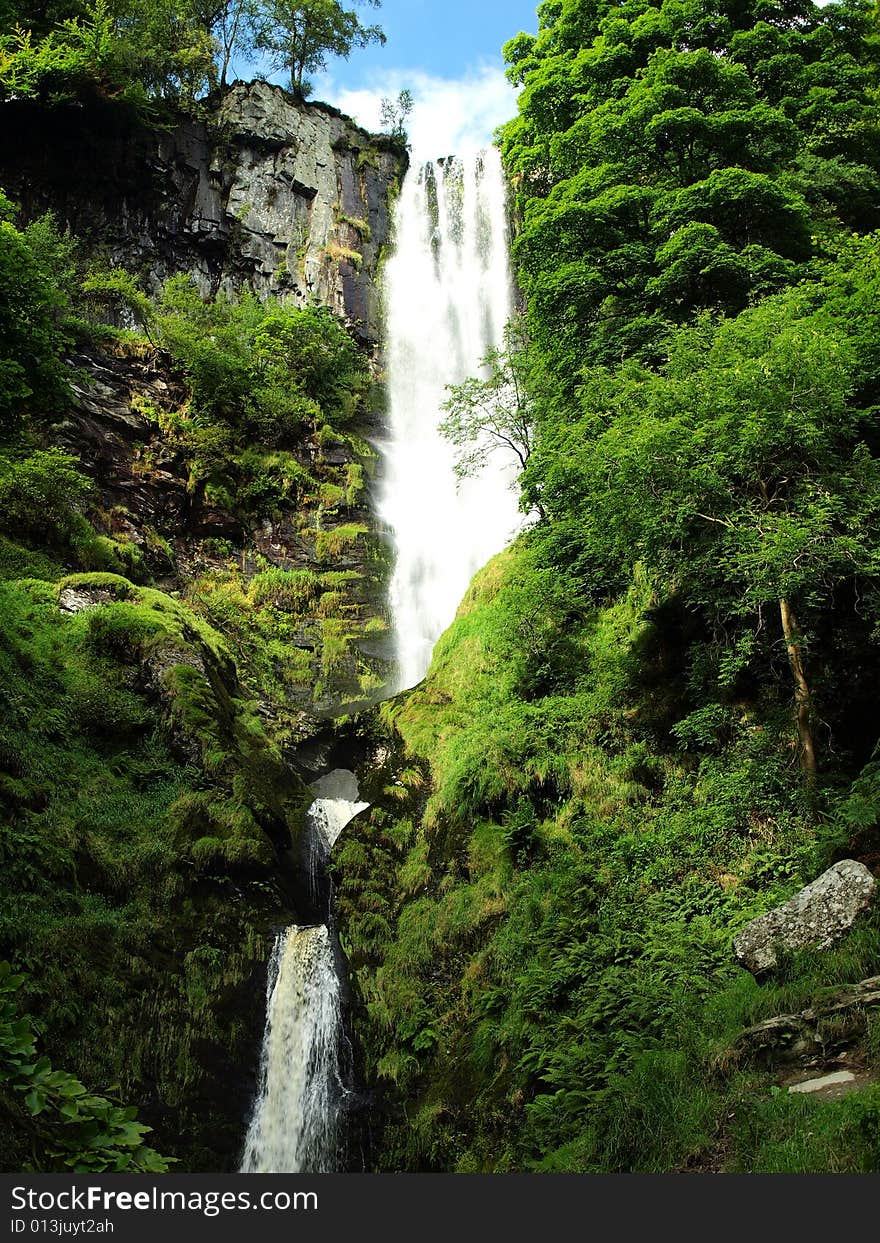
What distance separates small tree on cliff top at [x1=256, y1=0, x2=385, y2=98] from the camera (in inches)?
1369

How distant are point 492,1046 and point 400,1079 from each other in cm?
152

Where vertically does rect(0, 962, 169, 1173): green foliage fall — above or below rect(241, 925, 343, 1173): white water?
above

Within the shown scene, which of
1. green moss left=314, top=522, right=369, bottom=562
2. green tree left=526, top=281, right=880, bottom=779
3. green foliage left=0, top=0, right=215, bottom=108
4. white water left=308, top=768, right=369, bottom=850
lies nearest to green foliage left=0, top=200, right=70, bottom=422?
green tree left=526, top=281, right=880, bottom=779

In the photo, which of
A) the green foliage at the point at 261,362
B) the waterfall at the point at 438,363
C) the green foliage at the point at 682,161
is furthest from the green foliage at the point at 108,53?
the green foliage at the point at 682,161

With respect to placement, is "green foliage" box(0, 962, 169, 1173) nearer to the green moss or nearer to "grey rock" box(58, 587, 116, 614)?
"grey rock" box(58, 587, 116, 614)

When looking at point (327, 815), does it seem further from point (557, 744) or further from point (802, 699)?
point (802, 699)

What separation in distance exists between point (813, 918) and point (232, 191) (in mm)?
35156

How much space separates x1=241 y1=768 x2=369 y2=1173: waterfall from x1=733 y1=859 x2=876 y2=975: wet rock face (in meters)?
5.81

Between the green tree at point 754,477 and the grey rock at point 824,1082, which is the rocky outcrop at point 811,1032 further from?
the green tree at point 754,477

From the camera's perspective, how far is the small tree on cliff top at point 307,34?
3478cm

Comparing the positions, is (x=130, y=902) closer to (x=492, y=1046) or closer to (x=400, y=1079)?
(x=400, y=1079)

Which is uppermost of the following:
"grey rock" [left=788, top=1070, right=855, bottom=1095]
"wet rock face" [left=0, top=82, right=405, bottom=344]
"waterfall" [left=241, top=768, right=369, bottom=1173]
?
"wet rock face" [left=0, top=82, right=405, bottom=344]

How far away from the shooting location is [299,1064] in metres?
9.76

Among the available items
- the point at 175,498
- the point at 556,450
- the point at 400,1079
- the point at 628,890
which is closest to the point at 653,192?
the point at 556,450
